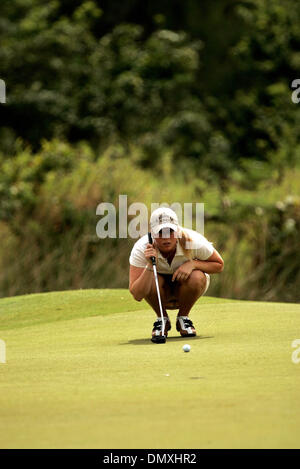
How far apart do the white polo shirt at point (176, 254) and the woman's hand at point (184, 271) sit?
0.08m

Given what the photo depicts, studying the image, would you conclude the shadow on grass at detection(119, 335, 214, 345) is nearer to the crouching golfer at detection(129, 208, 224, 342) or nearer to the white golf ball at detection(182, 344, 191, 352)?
the crouching golfer at detection(129, 208, 224, 342)

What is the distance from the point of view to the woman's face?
7434 mm

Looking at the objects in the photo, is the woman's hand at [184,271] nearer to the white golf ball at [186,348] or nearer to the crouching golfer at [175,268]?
the crouching golfer at [175,268]

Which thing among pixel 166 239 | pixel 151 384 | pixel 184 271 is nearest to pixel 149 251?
pixel 166 239

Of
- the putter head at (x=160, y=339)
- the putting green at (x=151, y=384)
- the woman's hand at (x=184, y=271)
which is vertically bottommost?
the putting green at (x=151, y=384)

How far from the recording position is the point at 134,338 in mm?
8258

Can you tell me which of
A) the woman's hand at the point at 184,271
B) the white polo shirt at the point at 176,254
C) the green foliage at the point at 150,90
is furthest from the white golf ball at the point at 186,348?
the green foliage at the point at 150,90

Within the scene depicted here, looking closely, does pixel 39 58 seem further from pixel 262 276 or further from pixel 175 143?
pixel 262 276

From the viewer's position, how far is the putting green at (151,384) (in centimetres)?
421

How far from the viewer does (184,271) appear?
7707mm

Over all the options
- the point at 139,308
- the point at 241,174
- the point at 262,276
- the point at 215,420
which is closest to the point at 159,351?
the point at 215,420

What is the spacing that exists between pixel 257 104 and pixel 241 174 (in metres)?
4.06

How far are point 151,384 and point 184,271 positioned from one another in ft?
7.26

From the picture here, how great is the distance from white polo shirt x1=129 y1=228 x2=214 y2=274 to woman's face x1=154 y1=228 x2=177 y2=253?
0.14m
